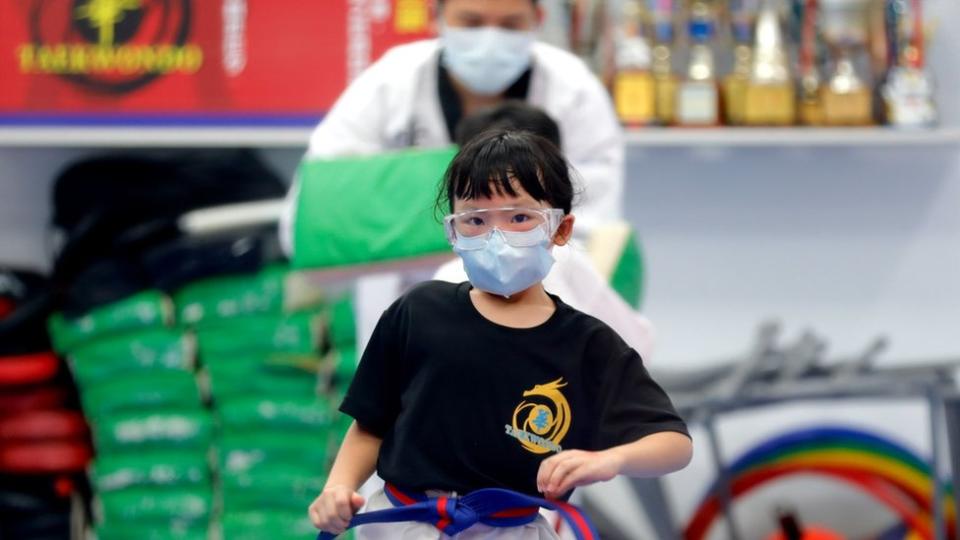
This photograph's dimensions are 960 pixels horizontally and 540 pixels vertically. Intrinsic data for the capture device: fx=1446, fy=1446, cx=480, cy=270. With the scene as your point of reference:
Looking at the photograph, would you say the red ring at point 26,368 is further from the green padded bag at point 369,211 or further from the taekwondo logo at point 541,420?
the taekwondo logo at point 541,420

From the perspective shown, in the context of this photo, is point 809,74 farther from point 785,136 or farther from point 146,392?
point 146,392

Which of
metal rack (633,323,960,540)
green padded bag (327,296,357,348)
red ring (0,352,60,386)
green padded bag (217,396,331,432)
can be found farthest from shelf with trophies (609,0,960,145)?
red ring (0,352,60,386)

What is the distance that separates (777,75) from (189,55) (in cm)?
162

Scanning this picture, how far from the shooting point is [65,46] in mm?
4000

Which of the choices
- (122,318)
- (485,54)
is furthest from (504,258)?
(122,318)

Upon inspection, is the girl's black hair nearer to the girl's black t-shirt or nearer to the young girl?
the young girl

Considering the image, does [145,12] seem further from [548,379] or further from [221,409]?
[548,379]

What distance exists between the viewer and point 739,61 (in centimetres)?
410

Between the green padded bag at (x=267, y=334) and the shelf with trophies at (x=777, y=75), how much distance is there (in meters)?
1.01

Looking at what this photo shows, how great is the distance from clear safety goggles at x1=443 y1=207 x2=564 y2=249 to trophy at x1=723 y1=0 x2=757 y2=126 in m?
2.70

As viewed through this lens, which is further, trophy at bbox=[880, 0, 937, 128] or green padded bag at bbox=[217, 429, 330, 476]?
trophy at bbox=[880, 0, 937, 128]

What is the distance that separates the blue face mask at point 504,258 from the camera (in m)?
1.41

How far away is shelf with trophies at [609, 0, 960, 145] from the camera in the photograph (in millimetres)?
3990

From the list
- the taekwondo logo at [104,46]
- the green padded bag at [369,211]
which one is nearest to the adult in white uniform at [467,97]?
the green padded bag at [369,211]
